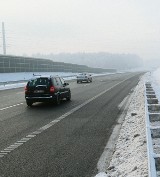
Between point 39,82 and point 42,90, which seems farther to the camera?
point 39,82

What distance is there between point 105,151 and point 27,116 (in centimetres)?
649

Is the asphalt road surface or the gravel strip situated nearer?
the gravel strip

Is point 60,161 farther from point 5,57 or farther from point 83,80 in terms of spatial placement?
point 5,57

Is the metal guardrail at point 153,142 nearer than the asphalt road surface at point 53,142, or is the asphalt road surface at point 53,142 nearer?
the metal guardrail at point 153,142

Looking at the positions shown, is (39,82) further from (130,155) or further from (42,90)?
(130,155)

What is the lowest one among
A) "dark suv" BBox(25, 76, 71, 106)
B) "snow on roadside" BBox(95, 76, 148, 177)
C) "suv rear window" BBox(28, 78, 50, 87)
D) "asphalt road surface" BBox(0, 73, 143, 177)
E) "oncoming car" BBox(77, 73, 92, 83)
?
"oncoming car" BBox(77, 73, 92, 83)

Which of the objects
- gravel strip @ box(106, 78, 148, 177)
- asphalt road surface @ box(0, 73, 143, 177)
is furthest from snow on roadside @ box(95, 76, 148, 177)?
asphalt road surface @ box(0, 73, 143, 177)

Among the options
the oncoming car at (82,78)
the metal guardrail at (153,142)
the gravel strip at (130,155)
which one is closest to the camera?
the metal guardrail at (153,142)

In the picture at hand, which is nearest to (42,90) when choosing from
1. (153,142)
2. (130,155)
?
(153,142)

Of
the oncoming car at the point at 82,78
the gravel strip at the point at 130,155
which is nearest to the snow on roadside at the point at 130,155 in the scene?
the gravel strip at the point at 130,155

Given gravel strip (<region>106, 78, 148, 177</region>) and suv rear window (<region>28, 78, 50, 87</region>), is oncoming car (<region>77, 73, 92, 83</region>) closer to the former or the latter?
suv rear window (<region>28, 78, 50, 87</region>)

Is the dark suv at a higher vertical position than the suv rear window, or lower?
lower

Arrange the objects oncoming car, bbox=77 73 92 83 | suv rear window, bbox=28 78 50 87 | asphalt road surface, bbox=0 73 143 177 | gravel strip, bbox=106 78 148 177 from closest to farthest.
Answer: gravel strip, bbox=106 78 148 177
asphalt road surface, bbox=0 73 143 177
suv rear window, bbox=28 78 50 87
oncoming car, bbox=77 73 92 83

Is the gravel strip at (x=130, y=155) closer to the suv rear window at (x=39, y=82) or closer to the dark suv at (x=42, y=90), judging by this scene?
the dark suv at (x=42, y=90)
